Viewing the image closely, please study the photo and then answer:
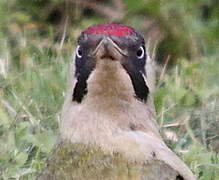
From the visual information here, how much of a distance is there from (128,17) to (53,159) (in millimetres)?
4377

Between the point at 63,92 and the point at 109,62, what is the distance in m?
1.77

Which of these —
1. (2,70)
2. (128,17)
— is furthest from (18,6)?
(2,70)

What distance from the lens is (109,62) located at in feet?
15.1

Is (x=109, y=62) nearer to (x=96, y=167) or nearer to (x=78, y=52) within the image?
(x=78, y=52)

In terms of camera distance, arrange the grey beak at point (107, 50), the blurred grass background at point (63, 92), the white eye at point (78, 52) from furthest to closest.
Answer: the blurred grass background at point (63, 92), the white eye at point (78, 52), the grey beak at point (107, 50)

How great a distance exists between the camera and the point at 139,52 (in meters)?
4.80

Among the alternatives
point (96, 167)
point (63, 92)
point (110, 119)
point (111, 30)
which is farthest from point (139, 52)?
point (63, 92)

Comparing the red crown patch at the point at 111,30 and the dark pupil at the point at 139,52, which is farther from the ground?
the red crown patch at the point at 111,30

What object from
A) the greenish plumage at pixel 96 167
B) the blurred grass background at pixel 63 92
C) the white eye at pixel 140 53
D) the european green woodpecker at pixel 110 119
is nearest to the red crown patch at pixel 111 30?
the european green woodpecker at pixel 110 119

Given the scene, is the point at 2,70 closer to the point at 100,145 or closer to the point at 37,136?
the point at 37,136

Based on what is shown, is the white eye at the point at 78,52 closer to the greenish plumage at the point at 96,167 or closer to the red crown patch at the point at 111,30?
the red crown patch at the point at 111,30

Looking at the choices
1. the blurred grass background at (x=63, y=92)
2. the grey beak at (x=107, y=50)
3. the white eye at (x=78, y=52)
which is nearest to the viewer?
the grey beak at (x=107, y=50)

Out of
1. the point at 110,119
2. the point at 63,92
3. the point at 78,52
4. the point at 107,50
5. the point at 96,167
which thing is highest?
the point at 107,50

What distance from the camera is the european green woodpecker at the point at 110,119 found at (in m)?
4.62
